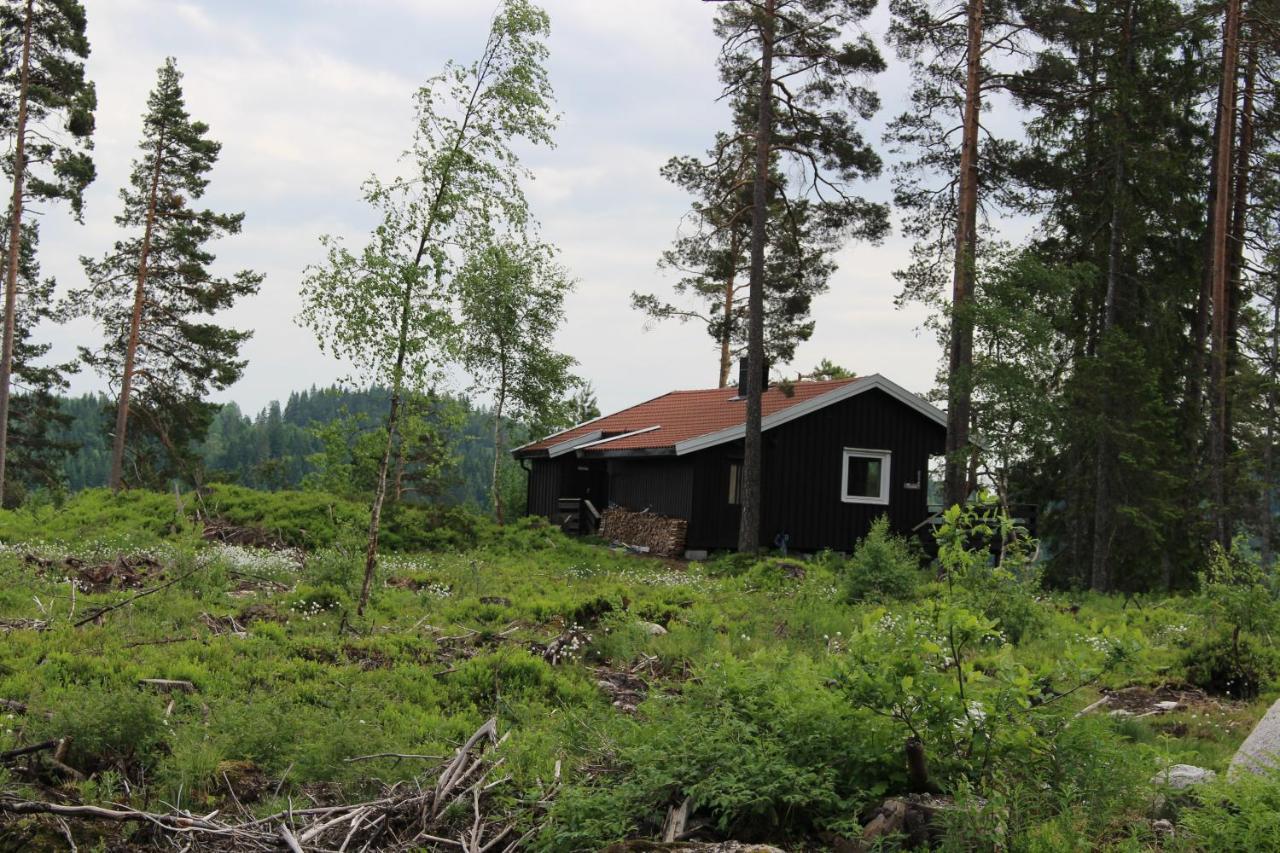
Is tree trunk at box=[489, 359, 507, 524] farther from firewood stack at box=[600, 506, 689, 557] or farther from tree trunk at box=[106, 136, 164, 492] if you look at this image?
tree trunk at box=[106, 136, 164, 492]

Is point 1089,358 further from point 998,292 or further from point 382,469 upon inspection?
point 382,469

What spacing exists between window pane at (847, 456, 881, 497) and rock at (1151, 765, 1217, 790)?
1984 cm

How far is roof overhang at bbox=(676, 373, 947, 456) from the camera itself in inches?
941

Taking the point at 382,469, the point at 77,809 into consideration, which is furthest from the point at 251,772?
the point at 382,469

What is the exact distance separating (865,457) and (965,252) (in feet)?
20.7

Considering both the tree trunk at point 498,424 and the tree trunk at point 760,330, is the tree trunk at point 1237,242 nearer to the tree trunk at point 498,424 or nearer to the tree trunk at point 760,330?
the tree trunk at point 760,330

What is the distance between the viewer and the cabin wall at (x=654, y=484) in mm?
24484

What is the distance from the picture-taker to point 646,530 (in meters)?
25.6

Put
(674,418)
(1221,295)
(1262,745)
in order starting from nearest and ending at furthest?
1. (1262,745)
2. (1221,295)
3. (674,418)

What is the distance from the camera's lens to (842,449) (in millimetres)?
25484

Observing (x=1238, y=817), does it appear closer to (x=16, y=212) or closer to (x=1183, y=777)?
(x=1183, y=777)

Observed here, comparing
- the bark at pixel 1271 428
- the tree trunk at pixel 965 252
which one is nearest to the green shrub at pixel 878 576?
the tree trunk at pixel 965 252

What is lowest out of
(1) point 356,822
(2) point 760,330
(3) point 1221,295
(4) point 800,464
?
(1) point 356,822

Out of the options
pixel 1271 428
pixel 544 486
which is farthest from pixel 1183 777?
pixel 544 486
